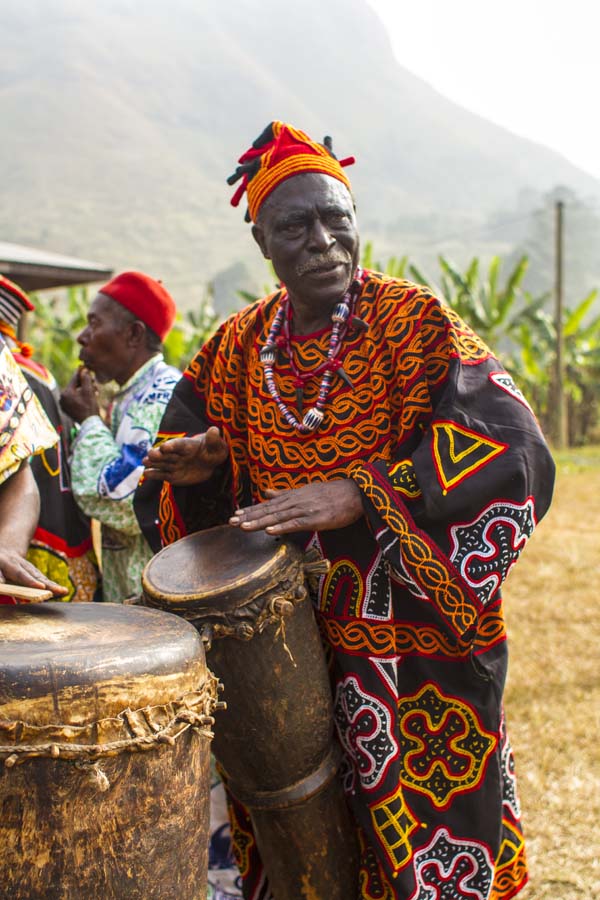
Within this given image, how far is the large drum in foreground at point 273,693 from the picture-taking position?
207 cm

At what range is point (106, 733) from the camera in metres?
1.59

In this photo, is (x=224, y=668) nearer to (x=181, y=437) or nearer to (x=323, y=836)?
(x=323, y=836)

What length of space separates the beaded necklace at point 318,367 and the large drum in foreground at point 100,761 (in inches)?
32.9

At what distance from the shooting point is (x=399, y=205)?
396ft

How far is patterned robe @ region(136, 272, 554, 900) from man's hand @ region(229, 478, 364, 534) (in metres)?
0.05

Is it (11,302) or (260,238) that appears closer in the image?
(260,238)

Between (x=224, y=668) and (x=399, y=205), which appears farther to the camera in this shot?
(x=399, y=205)

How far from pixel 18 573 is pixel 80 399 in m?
1.41

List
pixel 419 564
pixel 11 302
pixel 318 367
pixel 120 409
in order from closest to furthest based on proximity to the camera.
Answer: pixel 419 564
pixel 318 367
pixel 11 302
pixel 120 409

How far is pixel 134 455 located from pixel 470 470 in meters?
1.49

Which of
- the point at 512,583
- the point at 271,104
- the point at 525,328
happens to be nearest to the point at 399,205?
the point at 271,104

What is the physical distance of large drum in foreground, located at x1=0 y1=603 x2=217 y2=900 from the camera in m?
1.53

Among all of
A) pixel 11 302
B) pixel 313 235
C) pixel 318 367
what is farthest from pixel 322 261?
pixel 11 302

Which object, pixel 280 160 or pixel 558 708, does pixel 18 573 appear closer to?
pixel 280 160
